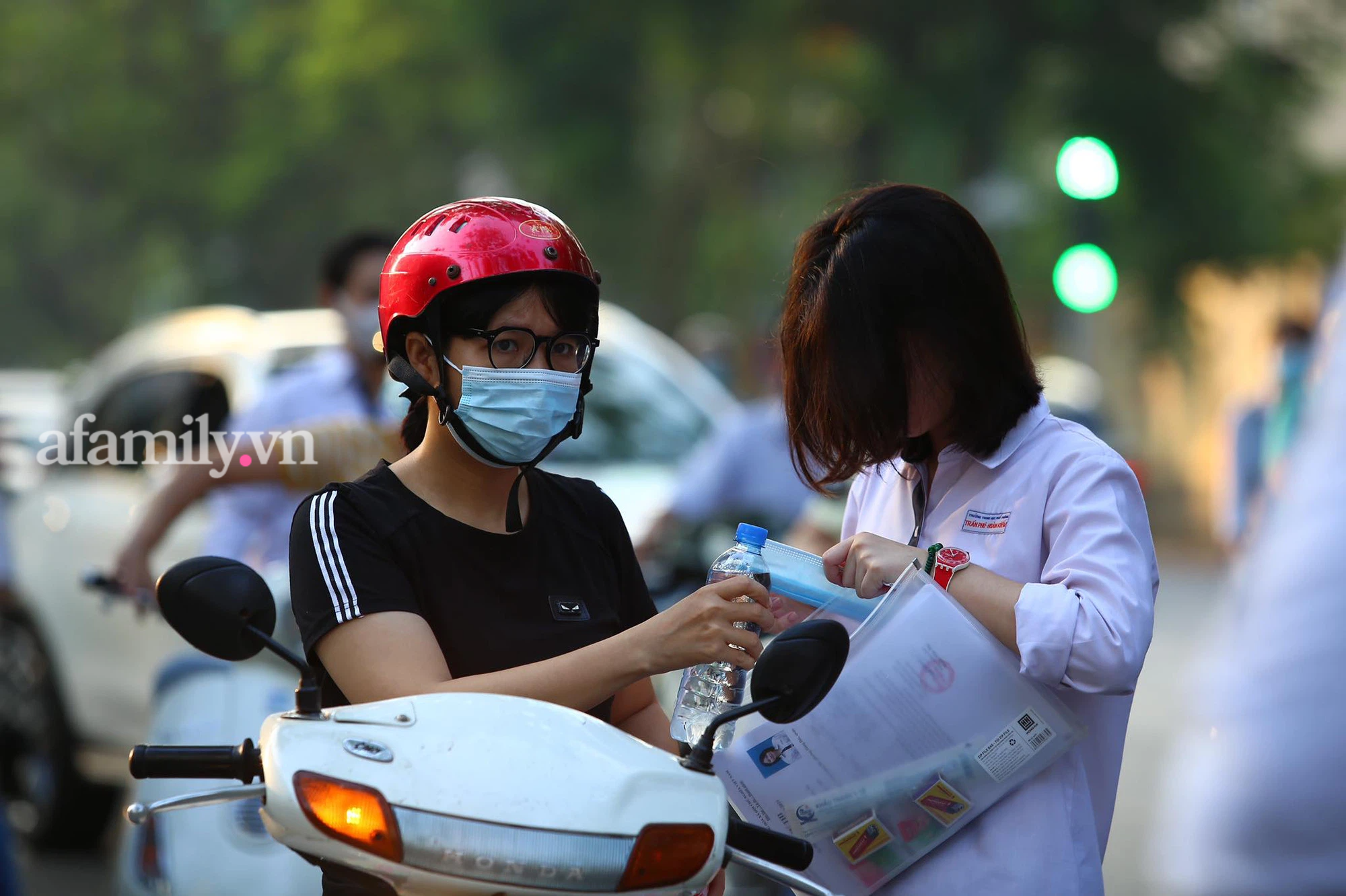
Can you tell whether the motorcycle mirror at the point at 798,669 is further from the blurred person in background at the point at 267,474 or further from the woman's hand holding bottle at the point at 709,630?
the blurred person in background at the point at 267,474

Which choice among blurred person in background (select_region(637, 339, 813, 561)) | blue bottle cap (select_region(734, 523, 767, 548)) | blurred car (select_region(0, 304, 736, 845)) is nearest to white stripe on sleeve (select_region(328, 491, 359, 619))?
blue bottle cap (select_region(734, 523, 767, 548))

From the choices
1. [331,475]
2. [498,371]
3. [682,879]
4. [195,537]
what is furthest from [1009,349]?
[195,537]

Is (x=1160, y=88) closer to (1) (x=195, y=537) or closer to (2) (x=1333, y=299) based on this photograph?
(1) (x=195, y=537)

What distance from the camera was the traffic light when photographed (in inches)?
375

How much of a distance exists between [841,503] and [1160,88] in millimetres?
13165

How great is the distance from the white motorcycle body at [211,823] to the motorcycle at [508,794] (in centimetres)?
218

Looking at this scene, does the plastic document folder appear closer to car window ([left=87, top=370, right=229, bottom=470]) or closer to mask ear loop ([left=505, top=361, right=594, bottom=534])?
mask ear loop ([left=505, top=361, right=594, bottom=534])

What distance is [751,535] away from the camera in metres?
2.60

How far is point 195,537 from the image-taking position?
711 cm

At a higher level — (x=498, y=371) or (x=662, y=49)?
(x=662, y=49)

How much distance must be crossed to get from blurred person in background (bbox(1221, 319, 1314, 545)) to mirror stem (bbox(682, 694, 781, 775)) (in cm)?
811

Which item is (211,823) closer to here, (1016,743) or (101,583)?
(101,583)

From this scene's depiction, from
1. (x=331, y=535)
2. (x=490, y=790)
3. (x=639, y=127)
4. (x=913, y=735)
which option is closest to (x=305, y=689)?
(x=490, y=790)

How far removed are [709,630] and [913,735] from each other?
1.30 feet
